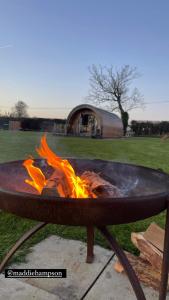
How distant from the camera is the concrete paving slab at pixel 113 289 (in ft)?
5.76

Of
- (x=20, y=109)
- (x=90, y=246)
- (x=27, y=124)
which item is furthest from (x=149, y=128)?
(x=90, y=246)

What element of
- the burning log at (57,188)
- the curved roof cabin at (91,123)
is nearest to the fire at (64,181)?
the burning log at (57,188)

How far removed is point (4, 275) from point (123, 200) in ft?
4.37

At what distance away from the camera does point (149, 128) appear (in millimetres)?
27359

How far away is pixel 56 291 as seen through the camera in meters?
1.80

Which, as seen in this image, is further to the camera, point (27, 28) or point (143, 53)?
point (143, 53)

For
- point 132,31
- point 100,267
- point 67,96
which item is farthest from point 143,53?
point 100,267

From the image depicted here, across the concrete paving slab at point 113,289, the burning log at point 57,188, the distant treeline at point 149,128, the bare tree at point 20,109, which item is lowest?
the concrete paving slab at point 113,289

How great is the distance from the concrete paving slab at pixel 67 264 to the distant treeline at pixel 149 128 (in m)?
25.3

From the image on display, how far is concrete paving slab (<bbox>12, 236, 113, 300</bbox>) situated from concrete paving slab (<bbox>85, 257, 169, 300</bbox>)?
64 mm

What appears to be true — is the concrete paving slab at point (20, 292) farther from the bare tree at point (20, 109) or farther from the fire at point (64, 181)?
the bare tree at point (20, 109)

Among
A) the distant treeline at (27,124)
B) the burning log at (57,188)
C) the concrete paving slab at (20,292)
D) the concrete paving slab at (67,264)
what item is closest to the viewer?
the burning log at (57,188)

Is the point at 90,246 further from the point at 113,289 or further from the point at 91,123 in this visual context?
the point at 91,123

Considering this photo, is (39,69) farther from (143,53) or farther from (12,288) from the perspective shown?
(143,53)
